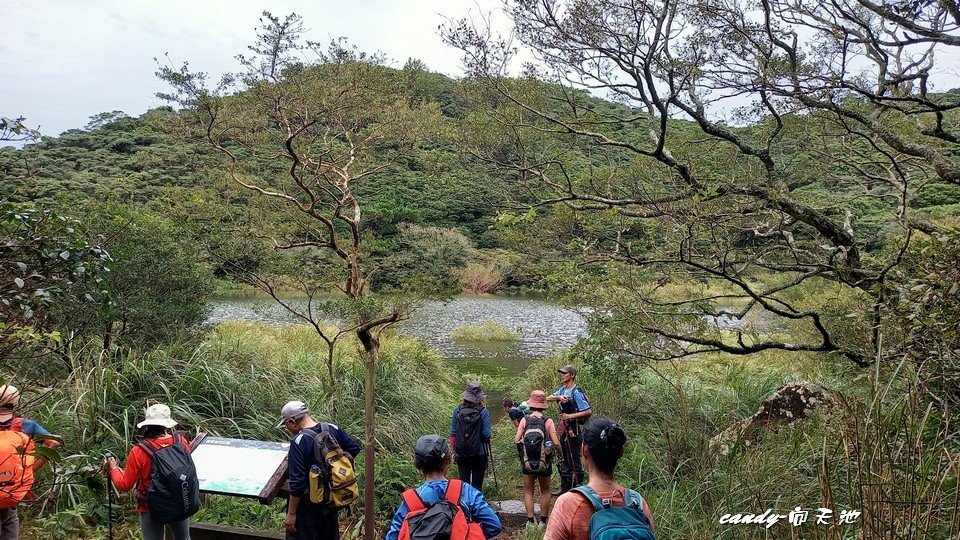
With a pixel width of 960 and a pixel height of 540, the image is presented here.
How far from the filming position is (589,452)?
231 centimetres

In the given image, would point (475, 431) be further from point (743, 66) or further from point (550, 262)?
point (743, 66)

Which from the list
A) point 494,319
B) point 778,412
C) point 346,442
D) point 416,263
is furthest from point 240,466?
point 494,319

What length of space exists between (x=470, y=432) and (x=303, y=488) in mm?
2154

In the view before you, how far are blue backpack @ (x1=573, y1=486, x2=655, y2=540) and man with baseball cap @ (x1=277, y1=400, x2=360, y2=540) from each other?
76.4 inches

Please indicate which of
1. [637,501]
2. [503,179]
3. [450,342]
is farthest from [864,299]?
[450,342]

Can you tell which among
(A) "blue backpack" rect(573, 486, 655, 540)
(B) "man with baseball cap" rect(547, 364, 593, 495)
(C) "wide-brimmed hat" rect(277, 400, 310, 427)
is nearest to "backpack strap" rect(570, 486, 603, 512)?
(A) "blue backpack" rect(573, 486, 655, 540)

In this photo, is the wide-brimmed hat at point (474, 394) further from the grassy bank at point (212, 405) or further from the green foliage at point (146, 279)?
the green foliage at point (146, 279)

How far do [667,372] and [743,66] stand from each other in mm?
5810

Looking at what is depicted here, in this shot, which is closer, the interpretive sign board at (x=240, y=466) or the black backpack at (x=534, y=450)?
the interpretive sign board at (x=240, y=466)

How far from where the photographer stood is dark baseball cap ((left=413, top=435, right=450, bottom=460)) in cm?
270

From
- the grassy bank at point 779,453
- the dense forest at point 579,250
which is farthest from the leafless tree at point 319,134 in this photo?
the grassy bank at point 779,453

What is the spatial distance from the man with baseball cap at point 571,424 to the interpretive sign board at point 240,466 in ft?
8.76

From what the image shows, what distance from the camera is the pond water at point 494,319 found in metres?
13.3

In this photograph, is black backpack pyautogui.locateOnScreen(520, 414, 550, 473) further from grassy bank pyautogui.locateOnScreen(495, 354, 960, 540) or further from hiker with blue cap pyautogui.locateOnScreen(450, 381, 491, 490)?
grassy bank pyautogui.locateOnScreen(495, 354, 960, 540)
